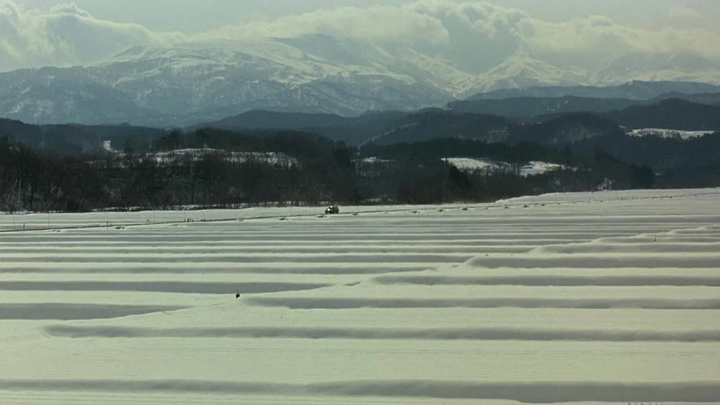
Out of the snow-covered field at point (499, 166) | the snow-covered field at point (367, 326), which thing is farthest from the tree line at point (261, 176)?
the snow-covered field at point (367, 326)

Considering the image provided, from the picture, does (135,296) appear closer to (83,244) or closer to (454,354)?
(454,354)

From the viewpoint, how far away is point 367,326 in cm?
682

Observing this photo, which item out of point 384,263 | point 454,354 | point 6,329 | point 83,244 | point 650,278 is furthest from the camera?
point 83,244

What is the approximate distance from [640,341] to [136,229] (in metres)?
16.0

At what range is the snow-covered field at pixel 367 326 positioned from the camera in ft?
16.9

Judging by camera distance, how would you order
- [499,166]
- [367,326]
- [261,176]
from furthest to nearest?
[499,166]
[261,176]
[367,326]

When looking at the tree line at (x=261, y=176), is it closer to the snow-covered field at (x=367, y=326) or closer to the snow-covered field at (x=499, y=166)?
the snow-covered field at (x=499, y=166)

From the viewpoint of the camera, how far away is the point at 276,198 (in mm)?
67625

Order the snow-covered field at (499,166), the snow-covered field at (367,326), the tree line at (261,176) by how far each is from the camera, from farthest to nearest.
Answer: the snow-covered field at (499,166) → the tree line at (261,176) → the snow-covered field at (367,326)

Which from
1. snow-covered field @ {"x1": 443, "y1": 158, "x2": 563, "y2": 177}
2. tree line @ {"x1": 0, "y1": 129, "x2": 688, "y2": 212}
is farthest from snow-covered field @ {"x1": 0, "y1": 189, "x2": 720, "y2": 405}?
snow-covered field @ {"x1": 443, "y1": 158, "x2": 563, "y2": 177}

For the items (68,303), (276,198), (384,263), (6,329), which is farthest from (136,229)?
(276,198)

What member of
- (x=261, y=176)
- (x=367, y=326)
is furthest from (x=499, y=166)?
(x=367, y=326)

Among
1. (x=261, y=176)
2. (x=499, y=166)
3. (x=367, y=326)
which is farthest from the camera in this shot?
(x=499, y=166)

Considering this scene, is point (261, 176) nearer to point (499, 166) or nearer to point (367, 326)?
point (499, 166)
